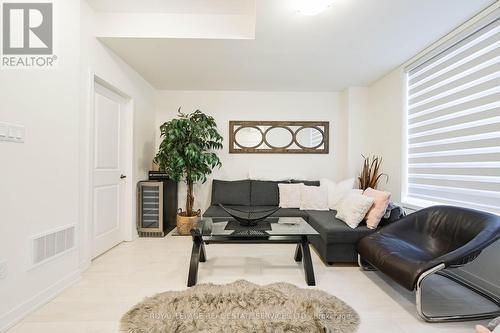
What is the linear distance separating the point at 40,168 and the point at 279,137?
3.29 m

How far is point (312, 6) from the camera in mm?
1953

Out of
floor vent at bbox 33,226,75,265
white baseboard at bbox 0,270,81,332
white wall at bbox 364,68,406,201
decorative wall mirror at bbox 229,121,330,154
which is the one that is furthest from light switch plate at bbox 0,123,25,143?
white wall at bbox 364,68,406,201

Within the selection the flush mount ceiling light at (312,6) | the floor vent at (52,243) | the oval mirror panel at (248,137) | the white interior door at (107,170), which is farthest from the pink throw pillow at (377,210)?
the white interior door at (107,170)

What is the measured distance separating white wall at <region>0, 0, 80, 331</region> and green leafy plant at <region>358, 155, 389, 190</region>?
3.72 m

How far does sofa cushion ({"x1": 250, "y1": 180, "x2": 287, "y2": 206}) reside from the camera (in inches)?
150

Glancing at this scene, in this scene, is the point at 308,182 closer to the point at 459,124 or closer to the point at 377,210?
the point at 377,210

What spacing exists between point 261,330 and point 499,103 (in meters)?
2.62

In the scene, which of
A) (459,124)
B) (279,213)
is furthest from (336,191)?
(459,124)

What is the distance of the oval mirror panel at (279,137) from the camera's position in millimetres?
4211

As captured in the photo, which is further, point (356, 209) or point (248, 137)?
point (248, 137)

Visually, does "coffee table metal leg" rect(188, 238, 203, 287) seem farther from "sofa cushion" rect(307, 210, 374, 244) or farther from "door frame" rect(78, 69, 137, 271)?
"sofa cushion" rect(307, 210, 374, 244)

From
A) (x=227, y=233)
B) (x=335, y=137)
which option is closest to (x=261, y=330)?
(x=227, y=233)

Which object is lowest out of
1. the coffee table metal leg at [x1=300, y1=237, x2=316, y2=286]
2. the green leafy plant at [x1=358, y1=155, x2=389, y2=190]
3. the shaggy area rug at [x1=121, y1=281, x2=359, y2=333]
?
the shaggy area rug at [x1=121, y1=281, x2=359, y2=333]

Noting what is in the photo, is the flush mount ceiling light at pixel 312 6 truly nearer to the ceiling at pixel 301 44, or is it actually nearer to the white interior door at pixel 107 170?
the ceiling at pixel 301 44
